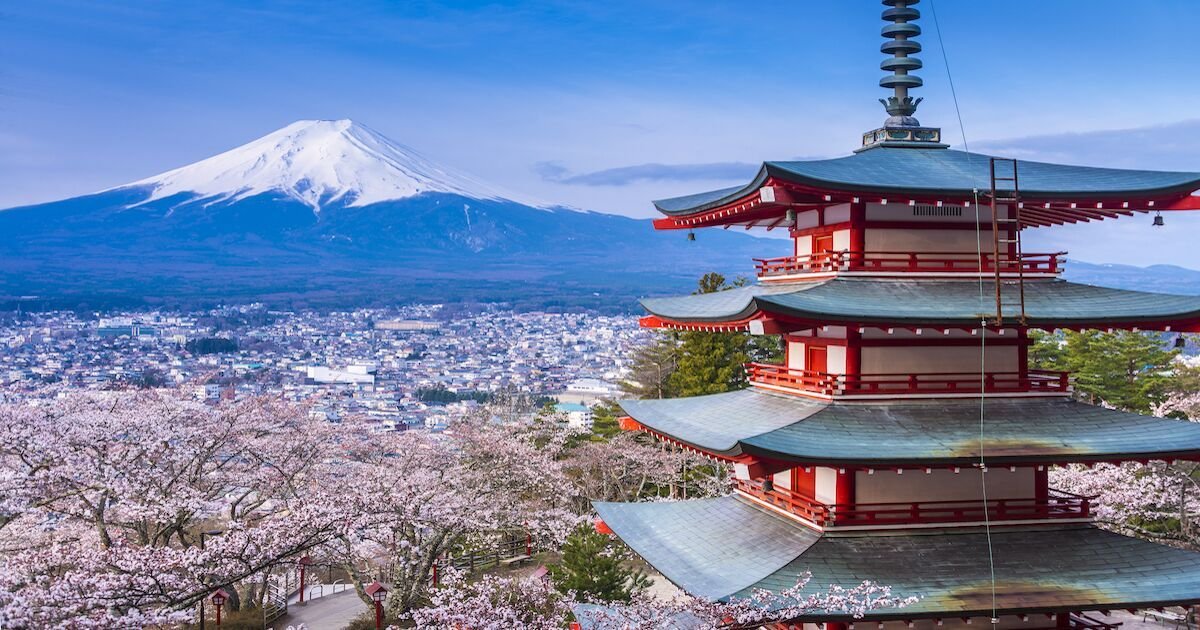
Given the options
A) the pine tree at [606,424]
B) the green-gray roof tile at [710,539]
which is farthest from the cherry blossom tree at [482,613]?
the pine tree at [606,424]

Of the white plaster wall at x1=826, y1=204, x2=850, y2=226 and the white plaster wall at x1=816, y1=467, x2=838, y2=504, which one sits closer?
the white plaster wall at x1=816, y1=467, x2=838, y2=504

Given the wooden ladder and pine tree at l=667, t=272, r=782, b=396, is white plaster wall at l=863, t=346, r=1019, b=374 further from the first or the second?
pine tree at l=667, t=272, r=782, b=396

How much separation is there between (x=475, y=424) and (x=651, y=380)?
849 cm

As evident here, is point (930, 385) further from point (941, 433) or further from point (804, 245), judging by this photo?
point (804, 245)

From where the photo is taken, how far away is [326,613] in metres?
26.9

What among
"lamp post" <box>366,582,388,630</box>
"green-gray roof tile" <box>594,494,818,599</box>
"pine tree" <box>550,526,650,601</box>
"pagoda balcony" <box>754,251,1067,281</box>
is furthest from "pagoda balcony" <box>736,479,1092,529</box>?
"lamp post" <box>366,582,388,630</box>

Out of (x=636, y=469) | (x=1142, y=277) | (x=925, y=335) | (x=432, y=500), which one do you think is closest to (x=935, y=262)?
(x=925, y=335)

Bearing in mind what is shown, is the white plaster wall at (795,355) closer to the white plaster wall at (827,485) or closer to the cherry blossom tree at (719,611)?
the white plaster wall at (827,485)

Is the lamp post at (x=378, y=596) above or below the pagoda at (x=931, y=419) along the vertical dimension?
below

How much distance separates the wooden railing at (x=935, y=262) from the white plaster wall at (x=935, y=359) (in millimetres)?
1099

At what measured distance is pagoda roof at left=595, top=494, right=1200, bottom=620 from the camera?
1198 cm

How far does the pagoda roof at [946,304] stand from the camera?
42.3ft

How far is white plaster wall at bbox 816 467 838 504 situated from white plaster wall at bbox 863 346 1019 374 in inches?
58.7

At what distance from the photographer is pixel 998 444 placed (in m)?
12.8
